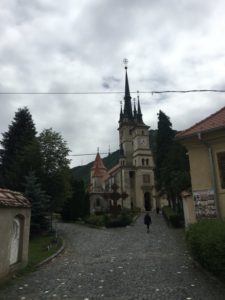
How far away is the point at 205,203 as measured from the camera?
45.8 feet

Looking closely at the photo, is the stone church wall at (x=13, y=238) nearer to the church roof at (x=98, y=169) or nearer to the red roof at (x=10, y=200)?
the red roof at (x=10, y=200)

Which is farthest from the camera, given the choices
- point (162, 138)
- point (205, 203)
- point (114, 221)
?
point (162, 138)

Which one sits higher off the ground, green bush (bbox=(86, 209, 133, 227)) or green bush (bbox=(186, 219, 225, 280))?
green bush (bbox=(86, 209, 133, 227))

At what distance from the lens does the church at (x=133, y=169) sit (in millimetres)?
68188

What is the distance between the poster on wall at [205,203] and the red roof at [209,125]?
272cm

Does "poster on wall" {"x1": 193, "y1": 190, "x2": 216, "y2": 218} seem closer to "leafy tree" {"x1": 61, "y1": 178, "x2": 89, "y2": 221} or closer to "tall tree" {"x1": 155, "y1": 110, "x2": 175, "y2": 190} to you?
"tall tree" {"x1": 155, "y1": 110, "x2": 175, "y2": 190}

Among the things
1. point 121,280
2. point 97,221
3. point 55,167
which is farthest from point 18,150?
point 121,280

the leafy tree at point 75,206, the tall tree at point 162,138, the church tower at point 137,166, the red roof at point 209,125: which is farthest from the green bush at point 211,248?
the church tower at point 137,166

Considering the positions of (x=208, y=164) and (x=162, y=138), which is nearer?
(x=208, y=164)

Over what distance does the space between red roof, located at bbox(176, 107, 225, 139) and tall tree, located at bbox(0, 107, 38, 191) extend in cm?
1592

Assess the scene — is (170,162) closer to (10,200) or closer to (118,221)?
(118,221)

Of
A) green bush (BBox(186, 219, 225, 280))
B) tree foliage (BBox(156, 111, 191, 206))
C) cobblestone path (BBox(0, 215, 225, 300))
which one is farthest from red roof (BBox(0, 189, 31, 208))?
tree foliage (BBox(156, 111, 191, 206))

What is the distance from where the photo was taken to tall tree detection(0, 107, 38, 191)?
26.9m

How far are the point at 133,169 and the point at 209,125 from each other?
57.9 metres
